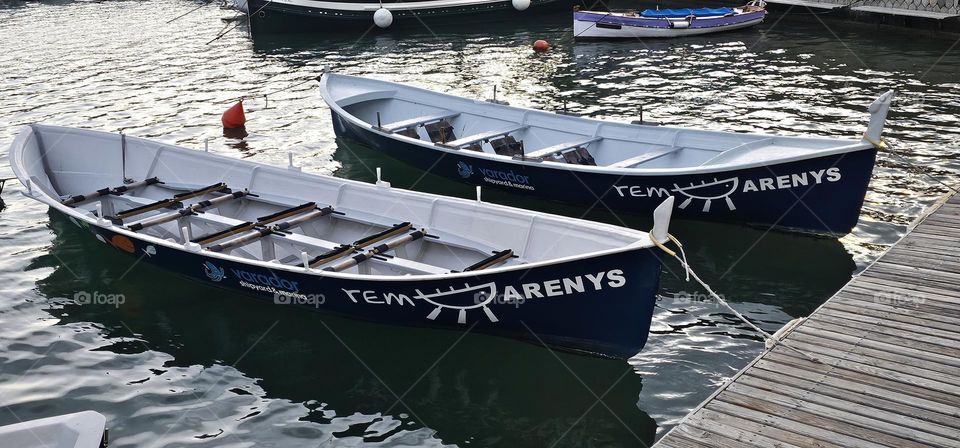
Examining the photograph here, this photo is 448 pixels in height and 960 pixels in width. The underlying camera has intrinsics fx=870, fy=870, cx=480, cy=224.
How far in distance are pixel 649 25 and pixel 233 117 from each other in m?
14.8

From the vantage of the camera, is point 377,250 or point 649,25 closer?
point 377,250

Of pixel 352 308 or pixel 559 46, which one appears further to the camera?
pixel 559 46

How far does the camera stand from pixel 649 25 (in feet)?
95.1

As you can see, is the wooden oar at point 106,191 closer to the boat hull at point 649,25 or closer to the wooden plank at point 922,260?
the wooden plank at point 922,260

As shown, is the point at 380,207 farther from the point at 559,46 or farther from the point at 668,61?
the point at 559,46

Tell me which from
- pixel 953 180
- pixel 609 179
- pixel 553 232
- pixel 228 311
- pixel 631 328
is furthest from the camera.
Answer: pixel 953 180

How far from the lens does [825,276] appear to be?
12.4m

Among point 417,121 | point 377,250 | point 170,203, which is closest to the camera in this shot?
point 377,250

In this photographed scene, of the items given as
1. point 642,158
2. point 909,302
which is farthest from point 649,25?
point 909,302

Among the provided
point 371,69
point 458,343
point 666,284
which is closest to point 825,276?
point 666,284

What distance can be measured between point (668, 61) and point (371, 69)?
358 inches

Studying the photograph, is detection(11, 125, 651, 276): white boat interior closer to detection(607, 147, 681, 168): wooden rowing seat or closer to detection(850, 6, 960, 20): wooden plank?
detection(607, 147, 681, 168): wooden rowing seat

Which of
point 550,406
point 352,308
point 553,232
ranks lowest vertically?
point 550,406

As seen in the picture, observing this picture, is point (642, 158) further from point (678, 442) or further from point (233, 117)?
point (233, 117)
